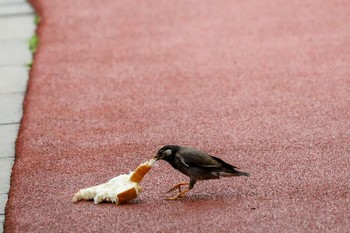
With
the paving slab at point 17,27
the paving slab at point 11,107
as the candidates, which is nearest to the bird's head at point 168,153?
the paving slab at point 11,107

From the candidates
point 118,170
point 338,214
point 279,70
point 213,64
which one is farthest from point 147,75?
point 338,214

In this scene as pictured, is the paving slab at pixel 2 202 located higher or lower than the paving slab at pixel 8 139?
lower

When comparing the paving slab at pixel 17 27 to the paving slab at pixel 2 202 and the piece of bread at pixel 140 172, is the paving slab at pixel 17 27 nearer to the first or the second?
the paving slab at pixel 2 202

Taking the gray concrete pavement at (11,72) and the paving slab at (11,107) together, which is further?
the paving slab at (11,107)

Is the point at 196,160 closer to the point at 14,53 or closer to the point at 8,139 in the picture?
the point at 8,139

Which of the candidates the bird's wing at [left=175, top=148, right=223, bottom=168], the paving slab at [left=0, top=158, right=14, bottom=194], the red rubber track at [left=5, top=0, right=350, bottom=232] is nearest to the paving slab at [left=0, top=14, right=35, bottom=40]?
the red rubber track at [left=5, top=0, right=350, bottom=232]

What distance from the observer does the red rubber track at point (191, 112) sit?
5.52 metres

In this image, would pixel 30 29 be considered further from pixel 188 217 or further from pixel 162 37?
pixel 188 217

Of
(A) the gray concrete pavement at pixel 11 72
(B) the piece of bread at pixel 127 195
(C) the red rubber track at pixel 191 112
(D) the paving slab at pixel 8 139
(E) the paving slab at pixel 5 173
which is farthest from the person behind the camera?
(D) the paving slab at pixel 8 139

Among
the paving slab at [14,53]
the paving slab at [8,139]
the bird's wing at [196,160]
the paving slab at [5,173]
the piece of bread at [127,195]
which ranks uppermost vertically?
the bird's wing at [196,160]

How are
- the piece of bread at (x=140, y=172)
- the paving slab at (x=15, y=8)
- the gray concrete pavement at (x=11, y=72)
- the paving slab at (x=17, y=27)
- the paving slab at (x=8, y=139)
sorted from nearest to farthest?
the piece of bread at (x=140, y=172)
the gray concrete pavement at (x=11, y=72)
the paving slab at (x=8, y=139)
the paving slab at (x=17, y=27)
the paving slab at (x=15, y=8)

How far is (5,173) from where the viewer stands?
21.3 ft

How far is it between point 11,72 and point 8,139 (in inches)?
85.1

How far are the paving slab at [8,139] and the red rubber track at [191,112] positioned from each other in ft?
0.35
